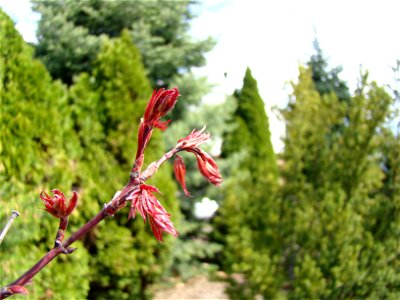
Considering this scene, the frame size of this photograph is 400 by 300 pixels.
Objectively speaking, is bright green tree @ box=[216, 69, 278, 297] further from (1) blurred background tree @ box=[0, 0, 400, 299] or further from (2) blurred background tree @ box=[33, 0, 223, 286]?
(2) blurred background tree @ box=[33, 0, 223, 286]

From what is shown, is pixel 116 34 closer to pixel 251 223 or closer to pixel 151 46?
pixel 151 46

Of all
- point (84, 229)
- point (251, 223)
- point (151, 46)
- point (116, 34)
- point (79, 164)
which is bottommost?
point (84, 229)

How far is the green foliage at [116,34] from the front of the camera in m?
7.05

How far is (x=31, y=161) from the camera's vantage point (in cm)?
344

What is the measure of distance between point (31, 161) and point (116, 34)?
15.1ft

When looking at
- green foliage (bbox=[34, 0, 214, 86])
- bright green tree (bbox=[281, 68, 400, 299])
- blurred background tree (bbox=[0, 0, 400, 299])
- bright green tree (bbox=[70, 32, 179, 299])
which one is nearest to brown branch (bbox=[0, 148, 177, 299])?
blurred background tree (bbox=[0, 0, 400, 299])

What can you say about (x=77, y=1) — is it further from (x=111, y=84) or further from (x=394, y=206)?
(x=394, y=206)

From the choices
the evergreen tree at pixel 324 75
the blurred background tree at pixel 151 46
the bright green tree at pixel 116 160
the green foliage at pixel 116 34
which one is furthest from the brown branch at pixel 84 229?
the evergreen tree at pixel 324 75

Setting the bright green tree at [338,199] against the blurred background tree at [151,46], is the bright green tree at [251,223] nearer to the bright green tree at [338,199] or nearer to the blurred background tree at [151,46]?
the bright green tree at [338,199]

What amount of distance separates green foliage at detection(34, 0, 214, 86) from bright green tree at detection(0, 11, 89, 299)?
320cm

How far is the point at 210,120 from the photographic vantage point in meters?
8.05

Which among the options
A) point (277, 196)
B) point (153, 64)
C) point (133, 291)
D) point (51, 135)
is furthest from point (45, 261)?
point (153, 64)

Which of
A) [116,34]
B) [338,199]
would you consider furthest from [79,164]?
[116,34]

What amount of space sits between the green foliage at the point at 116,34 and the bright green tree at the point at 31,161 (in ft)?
10.5
